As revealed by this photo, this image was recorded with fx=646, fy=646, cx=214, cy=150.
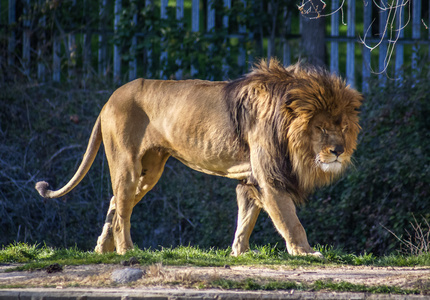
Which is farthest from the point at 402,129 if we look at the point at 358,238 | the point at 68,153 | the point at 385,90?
the point at 68,153

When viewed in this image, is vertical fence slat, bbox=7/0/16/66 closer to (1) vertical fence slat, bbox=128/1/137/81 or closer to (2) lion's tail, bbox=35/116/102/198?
(1) vertical fence slat, bbox=128/1/137/81

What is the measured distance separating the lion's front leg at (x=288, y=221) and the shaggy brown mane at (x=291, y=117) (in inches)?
4.5

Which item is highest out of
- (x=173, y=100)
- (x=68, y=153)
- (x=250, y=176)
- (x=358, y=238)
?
(x=173, y=100)

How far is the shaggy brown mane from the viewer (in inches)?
211

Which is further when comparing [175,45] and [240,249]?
[175,45]

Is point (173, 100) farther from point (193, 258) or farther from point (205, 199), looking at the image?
point (205, 199)

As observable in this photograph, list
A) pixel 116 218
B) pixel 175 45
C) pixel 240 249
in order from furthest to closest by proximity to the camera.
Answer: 1. pixel 175 45
2. pixel 116 218
3. pixel 240 249

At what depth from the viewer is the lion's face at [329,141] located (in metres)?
5.29

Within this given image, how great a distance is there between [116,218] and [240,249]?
130 cm

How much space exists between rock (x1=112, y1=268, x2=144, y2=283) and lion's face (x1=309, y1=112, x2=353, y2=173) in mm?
1769

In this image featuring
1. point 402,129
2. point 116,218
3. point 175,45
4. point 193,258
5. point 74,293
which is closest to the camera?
point 74,293

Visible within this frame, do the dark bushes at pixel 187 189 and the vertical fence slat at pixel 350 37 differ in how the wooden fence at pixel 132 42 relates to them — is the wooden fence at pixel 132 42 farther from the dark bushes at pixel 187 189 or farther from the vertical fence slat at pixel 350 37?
the dark bushes at pixel 187 189

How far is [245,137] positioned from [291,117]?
45 cm

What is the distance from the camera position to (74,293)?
4098mm
